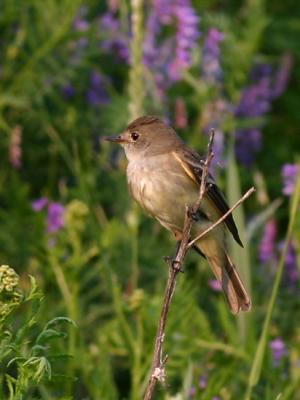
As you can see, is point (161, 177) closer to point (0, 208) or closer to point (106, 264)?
point (106, 264)

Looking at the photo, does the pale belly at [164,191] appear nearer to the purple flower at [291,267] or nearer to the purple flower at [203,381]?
the purple flower at [203,381]

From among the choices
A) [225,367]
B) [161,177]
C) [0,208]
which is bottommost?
[225,367]

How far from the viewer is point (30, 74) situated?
6.24 meters

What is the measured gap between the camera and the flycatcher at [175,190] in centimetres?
439

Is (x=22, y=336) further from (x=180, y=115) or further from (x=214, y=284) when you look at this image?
(x=180, y=115)

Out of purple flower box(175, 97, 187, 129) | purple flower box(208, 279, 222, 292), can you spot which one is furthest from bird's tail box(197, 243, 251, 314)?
purple flower box(175, 97, 187, 129)

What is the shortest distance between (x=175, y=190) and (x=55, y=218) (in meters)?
1.56

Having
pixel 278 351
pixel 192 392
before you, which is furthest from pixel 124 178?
pixel 192 392

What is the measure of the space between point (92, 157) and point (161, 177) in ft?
6.37

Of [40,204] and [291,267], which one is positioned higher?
[40,204]

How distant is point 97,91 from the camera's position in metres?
6.84

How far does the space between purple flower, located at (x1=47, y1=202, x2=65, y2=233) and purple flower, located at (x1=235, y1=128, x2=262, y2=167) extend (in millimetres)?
1590

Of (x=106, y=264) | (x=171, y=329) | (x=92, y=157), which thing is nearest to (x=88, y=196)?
(x=106, y=264)

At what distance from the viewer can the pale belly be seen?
4.38 meters
